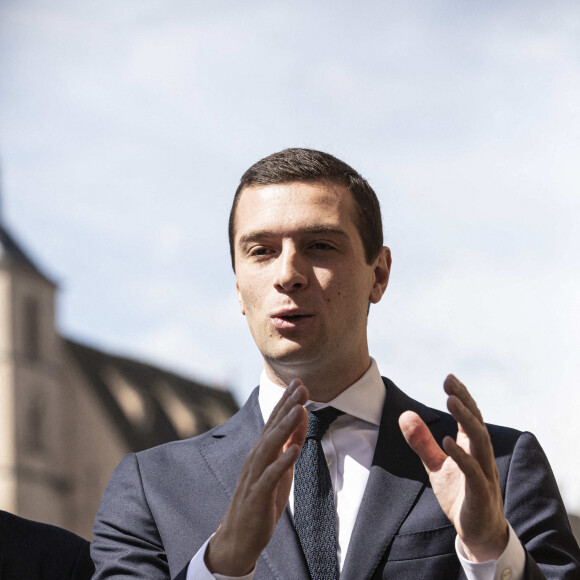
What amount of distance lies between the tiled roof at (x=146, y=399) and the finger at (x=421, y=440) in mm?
40712

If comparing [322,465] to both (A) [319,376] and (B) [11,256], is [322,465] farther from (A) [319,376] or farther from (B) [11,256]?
(B) [11,256]

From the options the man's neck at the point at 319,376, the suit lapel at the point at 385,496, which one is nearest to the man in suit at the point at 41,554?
the man's neck at the point at 319,376

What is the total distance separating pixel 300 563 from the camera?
3.72m

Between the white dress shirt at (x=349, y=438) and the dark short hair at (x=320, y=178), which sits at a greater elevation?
the dark short hair at (x=320, y=178)

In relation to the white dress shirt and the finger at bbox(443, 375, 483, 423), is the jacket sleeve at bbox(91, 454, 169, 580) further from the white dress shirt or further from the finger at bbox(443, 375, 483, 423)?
the finger at bbox(443, 375, 483, 423)

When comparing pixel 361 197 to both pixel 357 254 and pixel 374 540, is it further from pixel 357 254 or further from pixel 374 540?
pixel 374 540

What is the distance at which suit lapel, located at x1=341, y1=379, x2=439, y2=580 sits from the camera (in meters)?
3.70

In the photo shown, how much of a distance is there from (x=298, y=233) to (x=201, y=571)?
1.18 m

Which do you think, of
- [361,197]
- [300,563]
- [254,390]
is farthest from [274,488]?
[361,197]

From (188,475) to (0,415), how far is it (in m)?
40.2

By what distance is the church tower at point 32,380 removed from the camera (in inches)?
1645

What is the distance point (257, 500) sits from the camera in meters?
3.41

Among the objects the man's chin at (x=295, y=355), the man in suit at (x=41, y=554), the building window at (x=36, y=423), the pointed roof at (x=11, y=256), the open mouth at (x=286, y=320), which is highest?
the pointed roof at (x=11, y=256)

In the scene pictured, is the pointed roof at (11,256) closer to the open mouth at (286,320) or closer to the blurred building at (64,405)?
the blurred building at (64,405)
